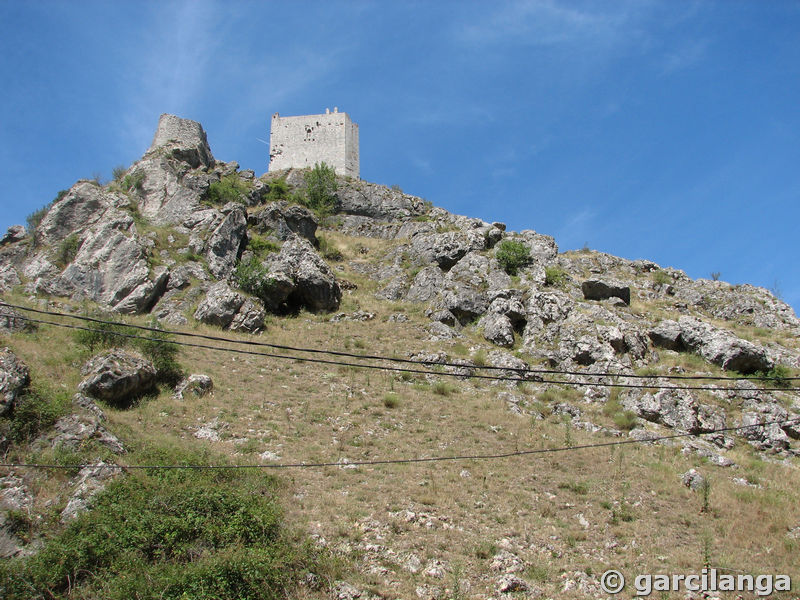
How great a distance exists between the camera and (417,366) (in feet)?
72.9

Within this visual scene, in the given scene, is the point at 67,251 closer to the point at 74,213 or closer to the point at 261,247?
the point at 74,213

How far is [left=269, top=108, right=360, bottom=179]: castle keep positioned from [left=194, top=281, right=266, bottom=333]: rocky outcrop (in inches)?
1165

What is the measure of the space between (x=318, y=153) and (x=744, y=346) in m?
41.4

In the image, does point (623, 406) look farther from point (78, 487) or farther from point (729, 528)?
point (78, 487)

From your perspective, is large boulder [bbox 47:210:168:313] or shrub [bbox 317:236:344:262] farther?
shrub [bbox 317:236:344:262]

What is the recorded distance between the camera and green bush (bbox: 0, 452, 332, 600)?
27.3ft

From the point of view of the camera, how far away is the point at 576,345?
73.9ft

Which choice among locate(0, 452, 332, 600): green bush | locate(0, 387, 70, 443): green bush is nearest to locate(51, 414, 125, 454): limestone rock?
locate(0, 387, 70, 443): green bush

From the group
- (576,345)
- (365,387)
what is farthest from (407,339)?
(576,345)

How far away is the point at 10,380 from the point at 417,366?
44.9ft

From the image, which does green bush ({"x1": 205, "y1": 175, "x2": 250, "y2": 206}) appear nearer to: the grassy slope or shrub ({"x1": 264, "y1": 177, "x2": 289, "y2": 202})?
shrub ({"x1": 264, "y1": 177, "x2": 289, "y2": 202})

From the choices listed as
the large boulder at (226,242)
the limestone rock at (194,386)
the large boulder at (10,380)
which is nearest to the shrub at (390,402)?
the limestone rock at (194,386)

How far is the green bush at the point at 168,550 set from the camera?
→ 8.33 m

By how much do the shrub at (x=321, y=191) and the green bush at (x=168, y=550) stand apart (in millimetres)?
36049
